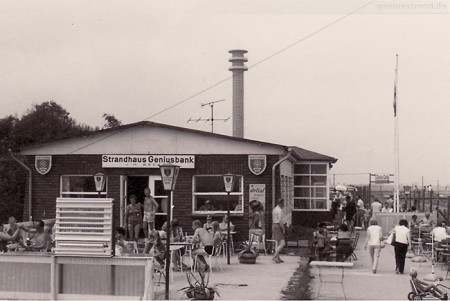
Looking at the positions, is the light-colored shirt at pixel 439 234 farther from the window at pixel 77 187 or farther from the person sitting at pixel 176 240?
the window at pixel 77 187

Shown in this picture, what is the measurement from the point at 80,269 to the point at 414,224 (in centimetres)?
1455

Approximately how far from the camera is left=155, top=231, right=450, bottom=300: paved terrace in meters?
14.5

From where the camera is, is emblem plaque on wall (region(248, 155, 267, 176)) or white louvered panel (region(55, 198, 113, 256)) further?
emblem plaque on wall (region(248, 155, 267, 176))

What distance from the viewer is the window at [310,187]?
3244cm

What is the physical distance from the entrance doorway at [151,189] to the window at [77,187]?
66 cm

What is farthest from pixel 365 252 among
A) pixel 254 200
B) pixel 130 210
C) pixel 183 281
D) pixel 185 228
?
pixel 183 281

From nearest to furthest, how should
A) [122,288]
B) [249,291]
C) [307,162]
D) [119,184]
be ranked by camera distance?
[122,288]
[249,291]
[119,184]
[307,162]

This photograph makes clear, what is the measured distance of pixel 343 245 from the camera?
1928 cm

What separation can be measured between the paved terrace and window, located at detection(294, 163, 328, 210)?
35.2ft

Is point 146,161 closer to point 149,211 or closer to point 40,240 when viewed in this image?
point 149,211

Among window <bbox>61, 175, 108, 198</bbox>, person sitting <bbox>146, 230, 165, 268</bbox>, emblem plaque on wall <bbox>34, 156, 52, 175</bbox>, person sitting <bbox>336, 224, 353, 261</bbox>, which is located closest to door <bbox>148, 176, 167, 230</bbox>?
window <bbox>61, 175, 108, 198</bbox>

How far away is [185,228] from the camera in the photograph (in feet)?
79.6

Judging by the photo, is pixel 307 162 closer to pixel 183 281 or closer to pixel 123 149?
pixel 123 149

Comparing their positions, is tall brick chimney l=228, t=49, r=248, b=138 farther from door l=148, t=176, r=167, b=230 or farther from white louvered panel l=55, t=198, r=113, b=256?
white louvered panel l=55, t=198, r=113, b=256
